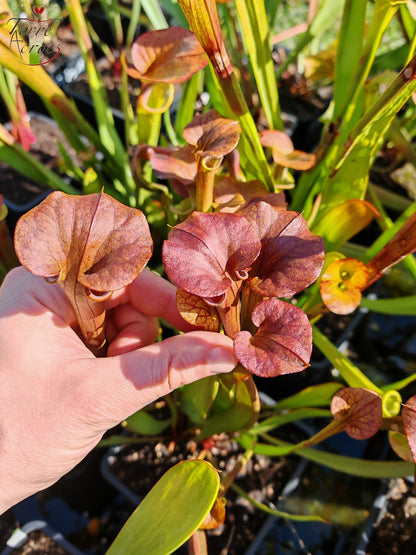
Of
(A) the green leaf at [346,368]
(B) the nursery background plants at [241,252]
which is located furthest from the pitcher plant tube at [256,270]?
(A) the green leaf at [346,368]

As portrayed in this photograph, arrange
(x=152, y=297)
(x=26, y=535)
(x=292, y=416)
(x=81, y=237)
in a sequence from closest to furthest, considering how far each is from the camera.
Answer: (x=81, y=237) → (x=152, y=297) → (x=292, y=416) → (x=26, y=535)

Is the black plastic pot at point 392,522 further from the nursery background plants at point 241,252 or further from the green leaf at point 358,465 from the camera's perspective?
the green leaf at point 358,465

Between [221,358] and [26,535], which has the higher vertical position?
[221,358]

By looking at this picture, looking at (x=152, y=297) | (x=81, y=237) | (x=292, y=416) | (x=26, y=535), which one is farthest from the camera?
(x=26, y=535)

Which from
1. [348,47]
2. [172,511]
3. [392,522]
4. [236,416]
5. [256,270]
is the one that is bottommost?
[392,522]

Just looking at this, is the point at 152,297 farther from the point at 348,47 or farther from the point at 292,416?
the point at 348,47

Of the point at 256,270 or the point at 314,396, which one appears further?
the point at 314,396

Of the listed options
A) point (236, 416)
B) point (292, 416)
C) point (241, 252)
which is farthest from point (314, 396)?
point (241, 252)
